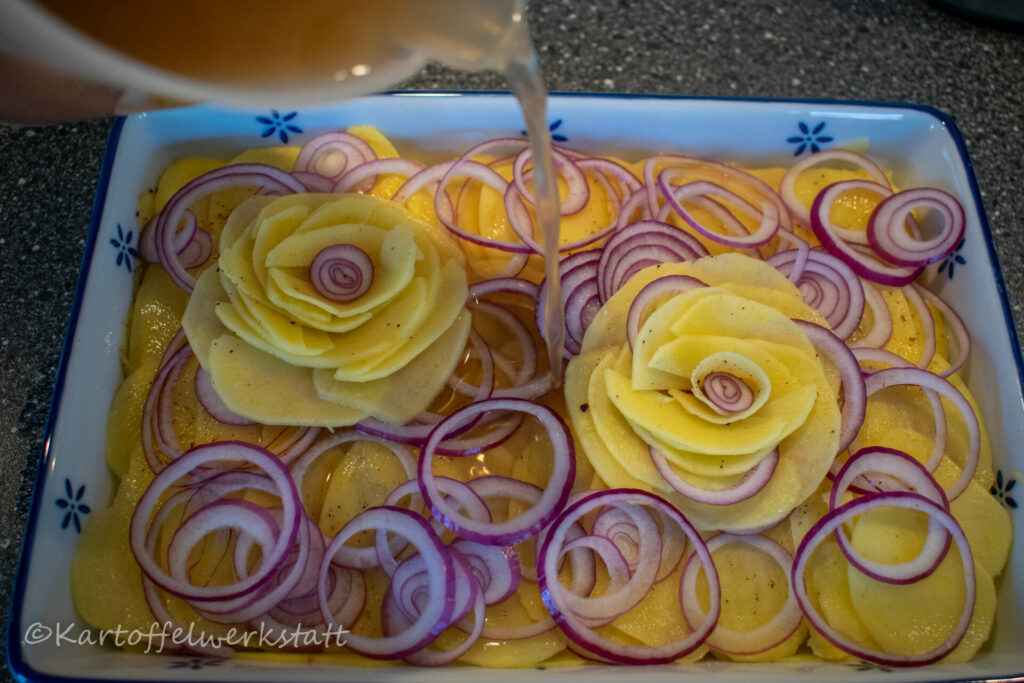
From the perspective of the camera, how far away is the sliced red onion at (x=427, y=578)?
4.43ft

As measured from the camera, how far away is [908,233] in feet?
5.82

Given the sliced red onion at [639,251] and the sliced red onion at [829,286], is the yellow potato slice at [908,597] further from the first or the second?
the sliced red onion at [639,251]

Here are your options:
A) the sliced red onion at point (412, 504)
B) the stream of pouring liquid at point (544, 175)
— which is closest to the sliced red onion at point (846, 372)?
the stream of pouring liquid at point (544, 175)

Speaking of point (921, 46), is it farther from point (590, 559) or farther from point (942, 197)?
point (590, 559)

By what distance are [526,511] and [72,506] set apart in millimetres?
886

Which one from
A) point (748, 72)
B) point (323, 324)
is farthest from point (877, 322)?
point (323, 324)

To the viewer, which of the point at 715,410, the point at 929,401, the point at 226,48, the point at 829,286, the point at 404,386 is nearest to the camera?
the point at 226,48

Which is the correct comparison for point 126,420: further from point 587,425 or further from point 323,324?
point 587,425

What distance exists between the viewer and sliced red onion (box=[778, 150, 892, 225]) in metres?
1.80

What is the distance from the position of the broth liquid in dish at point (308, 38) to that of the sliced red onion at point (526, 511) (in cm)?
65

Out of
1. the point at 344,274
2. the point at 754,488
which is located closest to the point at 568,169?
the point at 344,274

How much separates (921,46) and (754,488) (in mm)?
1729

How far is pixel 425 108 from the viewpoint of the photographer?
1.81 meters

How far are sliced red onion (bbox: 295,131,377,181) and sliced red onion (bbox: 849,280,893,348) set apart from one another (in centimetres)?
121
